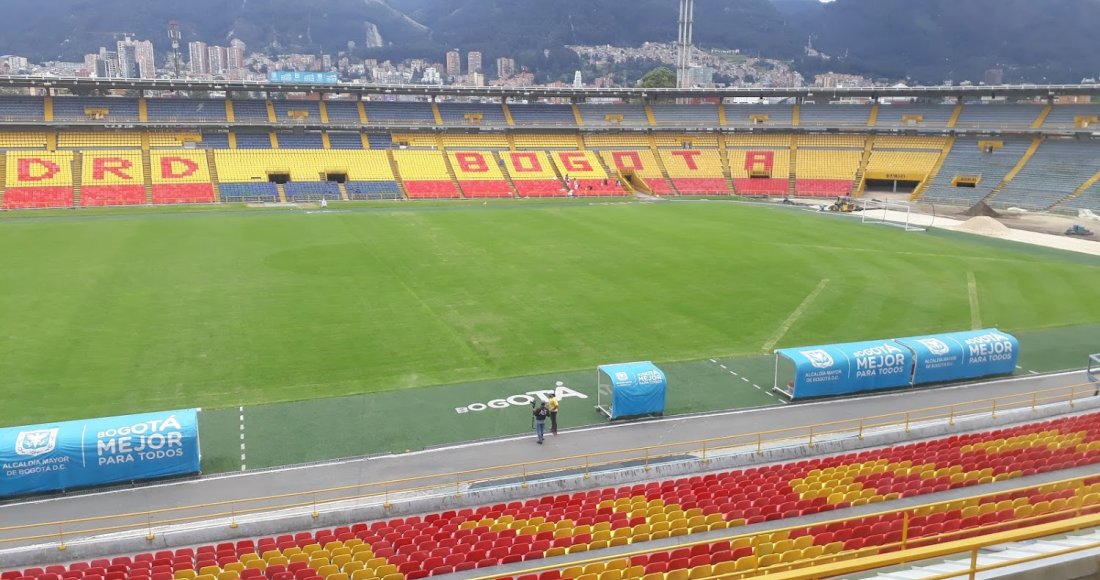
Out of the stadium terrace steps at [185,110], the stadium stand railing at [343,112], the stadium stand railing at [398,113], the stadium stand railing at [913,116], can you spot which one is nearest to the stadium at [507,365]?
the stadium terrace steps at [185,110]

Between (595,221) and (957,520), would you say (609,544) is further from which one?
(595,221)

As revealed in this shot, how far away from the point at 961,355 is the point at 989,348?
118 centimetres

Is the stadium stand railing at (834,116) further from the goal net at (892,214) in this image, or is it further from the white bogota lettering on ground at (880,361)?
the white bogota lettering on ground at (880,361)

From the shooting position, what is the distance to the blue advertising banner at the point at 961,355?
26.4 meters

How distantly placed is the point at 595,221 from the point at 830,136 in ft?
142

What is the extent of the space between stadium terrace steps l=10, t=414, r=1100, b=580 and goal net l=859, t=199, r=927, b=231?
156 ft

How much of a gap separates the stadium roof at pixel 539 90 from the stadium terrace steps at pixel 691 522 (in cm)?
7460

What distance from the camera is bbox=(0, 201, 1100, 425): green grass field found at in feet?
88.1

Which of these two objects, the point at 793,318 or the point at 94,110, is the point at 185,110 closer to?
the point at 94,110

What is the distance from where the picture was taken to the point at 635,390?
23.2 meters

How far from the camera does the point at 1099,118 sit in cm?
7662

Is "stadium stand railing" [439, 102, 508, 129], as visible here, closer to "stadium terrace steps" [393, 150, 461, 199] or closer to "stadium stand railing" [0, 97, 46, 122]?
"stadium terrace steps" [393, 150, 461, 199]

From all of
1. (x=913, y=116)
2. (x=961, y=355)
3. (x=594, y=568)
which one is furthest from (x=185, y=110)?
(x=594, y=568)

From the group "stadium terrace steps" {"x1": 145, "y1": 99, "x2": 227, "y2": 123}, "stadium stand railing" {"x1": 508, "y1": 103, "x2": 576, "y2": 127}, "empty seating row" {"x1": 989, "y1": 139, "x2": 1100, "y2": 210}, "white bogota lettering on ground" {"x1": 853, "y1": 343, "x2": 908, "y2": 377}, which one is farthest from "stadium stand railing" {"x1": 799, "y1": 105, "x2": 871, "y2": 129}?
"white bogota lettering on ground" {"x1": 853, "y1": 343, "x2": 908, "y2": 377}
